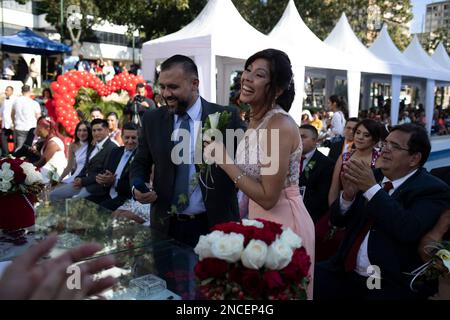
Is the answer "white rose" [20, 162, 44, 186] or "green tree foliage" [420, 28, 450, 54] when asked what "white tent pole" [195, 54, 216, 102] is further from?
"green tree foliage" [420, 28, 450, 54]

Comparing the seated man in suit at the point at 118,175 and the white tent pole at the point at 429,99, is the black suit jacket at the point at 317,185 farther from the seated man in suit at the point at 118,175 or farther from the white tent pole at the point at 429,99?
the white tent pole at the point at 429,99

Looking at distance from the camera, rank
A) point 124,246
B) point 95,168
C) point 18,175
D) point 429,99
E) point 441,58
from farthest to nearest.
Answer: point 441,58
point 429,99
point 95,168
point 18,175
point 124,246

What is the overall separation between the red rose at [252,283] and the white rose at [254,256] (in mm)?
18

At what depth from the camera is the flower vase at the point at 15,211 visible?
8.76 ft

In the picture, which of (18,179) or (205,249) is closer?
(205,249)

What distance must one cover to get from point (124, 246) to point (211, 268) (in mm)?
1482

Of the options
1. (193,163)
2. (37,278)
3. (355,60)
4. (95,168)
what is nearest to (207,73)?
(95,168)

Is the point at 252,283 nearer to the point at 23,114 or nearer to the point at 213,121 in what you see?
the point at 213,121

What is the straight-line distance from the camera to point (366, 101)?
18.9 metres

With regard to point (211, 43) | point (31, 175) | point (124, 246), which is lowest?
point (124, 246)

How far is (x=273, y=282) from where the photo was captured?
110 centimetres

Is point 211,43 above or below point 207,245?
above
